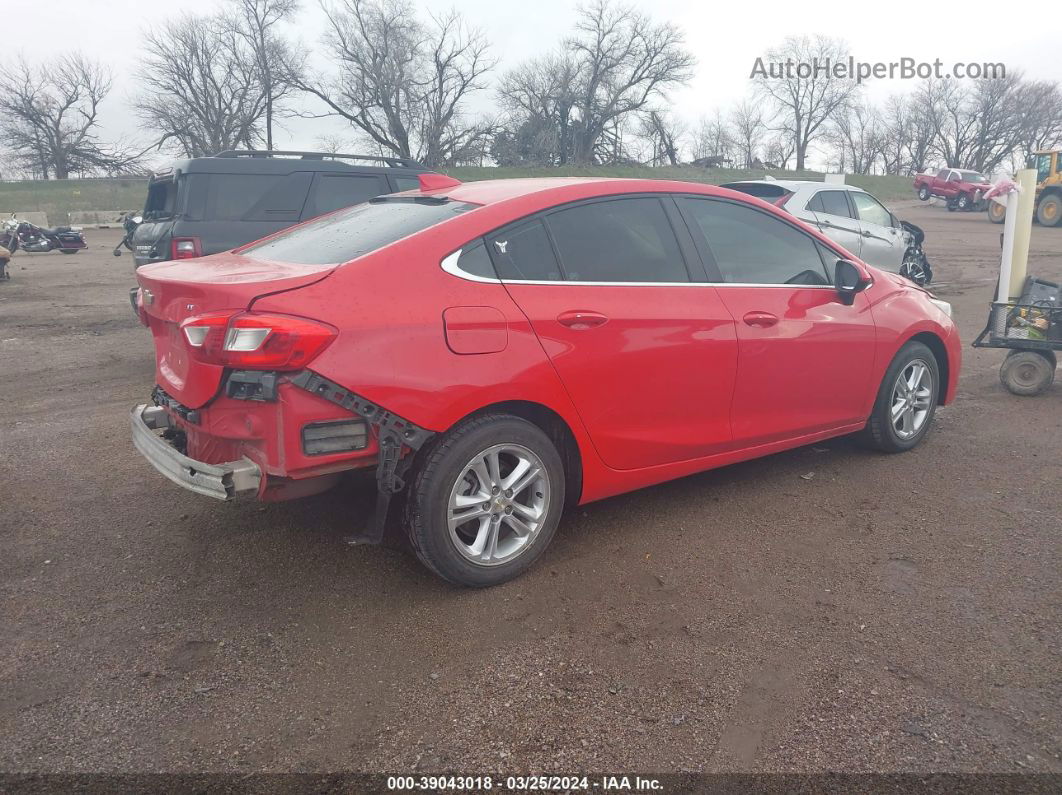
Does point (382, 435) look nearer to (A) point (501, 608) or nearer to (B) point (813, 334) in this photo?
(A) point (501, 608)

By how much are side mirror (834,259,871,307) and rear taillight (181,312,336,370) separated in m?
2.85

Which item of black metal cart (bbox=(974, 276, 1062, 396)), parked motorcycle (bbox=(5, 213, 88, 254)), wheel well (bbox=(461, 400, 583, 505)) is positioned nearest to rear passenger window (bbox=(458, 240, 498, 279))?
wheel well (bbox=(461, 400, 583, 505))

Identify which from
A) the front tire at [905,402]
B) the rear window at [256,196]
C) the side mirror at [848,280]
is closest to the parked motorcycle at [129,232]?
the rear window at [256,196]

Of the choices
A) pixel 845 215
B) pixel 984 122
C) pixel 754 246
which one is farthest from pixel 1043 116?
pixel 754 246

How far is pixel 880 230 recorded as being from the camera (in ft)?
38.0

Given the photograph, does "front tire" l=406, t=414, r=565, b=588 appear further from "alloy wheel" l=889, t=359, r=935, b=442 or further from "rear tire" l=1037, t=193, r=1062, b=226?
"rear tire" l=1037, t=193, r=1062, b=226

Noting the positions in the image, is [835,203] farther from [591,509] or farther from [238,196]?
[591,509]

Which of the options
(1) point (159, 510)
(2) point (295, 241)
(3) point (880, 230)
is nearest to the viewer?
(2) point (295, 241)

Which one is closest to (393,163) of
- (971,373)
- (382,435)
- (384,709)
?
(971,373)

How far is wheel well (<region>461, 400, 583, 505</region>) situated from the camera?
130 inches

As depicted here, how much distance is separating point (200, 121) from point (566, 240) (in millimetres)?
55514

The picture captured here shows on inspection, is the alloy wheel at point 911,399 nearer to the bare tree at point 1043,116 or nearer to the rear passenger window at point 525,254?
the rear passenger window at point 525,254

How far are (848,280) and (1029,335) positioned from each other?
297cm

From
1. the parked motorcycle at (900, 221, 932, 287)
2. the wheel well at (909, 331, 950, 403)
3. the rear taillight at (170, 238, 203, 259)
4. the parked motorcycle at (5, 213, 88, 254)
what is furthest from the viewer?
the parked motorcycle at (5, 213, 88, 254)
